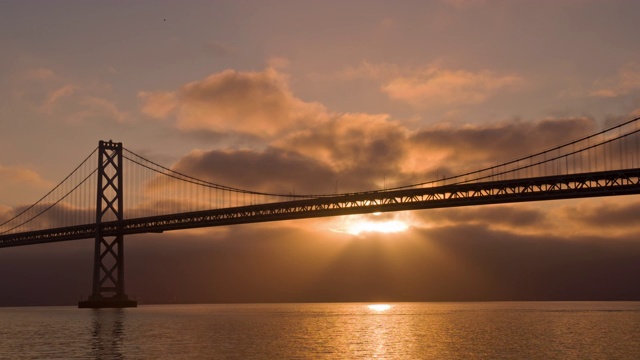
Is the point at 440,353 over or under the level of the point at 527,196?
under

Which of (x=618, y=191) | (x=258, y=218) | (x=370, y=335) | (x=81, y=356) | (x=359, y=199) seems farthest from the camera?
(x=258, y=218)

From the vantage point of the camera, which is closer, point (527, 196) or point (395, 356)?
point (395, 356)

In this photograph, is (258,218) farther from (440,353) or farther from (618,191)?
(440,353)

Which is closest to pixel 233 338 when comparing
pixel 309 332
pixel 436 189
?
pixel 309 332

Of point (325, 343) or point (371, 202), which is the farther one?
point (371, 202)

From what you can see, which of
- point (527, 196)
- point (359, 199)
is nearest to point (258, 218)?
point (359, 199)

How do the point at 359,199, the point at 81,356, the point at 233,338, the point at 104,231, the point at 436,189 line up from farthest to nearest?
the point at 104,231 < the point at 359,199 < the point at 436,189 < the point at 233,338 < the point at 81,356

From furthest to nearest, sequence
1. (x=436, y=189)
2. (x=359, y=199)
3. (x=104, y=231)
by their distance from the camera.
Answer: (x=104, y=231)
(x=359, y=199)
(x=436, y=189)

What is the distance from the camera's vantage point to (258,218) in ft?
322

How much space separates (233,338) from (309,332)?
30.6ft

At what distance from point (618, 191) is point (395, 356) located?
36126 mm

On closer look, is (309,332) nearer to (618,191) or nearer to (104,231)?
(618,191)

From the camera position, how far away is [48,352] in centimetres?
4681

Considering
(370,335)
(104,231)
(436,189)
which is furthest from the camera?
(104,231)
